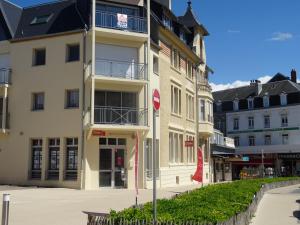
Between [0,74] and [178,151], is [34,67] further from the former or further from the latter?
[178,151]

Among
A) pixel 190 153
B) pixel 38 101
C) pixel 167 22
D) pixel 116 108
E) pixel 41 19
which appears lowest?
pixel 190 153

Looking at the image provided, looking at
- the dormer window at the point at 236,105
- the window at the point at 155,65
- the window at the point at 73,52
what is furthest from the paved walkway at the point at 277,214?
the dormer window at the point at 236,105

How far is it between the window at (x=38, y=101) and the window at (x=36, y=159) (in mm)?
1975

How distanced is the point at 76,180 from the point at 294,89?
43351mm

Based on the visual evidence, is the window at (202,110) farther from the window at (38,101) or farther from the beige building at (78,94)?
the window at (38,101)

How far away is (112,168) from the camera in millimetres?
24500

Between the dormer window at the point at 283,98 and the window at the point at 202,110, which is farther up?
the dormer window at the point at 283,98

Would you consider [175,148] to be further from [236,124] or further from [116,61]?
[236,124]

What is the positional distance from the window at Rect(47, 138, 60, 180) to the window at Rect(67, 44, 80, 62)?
188 inches

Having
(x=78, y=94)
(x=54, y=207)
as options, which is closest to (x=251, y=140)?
(x=78, y=94)

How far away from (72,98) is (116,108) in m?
2.65

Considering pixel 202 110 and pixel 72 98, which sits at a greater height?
pixel 202 110

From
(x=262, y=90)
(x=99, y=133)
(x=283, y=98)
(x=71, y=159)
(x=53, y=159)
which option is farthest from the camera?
(x=262, y=90)

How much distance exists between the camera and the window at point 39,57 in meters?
26.0
